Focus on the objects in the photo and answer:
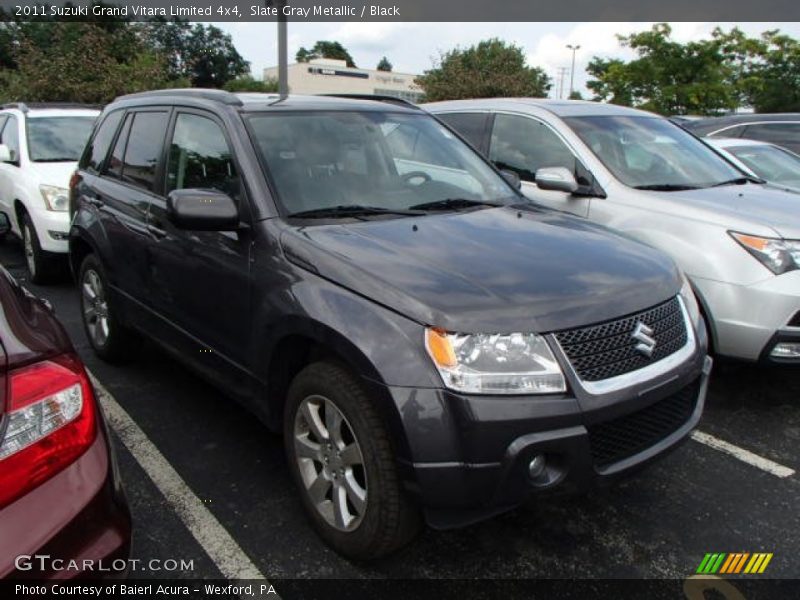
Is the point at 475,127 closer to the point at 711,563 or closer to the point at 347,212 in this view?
the point at 347,212

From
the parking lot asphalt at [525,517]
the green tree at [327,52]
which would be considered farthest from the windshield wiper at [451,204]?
the green tree at [327,52]

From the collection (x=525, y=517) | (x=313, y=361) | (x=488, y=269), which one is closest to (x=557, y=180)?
(x=488, y=269)

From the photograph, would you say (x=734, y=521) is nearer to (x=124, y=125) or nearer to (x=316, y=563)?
(x=316, y=563)

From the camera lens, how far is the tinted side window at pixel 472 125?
5.55m

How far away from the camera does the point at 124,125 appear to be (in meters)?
4.25

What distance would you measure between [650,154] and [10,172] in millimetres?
6131

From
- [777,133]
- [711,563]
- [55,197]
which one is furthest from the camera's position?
[777,133]

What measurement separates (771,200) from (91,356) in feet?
15.5

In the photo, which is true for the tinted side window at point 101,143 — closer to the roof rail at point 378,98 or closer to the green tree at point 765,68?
the roof rail at point 378,98

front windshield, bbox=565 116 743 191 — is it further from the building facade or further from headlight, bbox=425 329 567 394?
the building facade

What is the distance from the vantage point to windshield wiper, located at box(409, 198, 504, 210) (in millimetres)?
3174

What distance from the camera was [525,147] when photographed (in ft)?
17.2

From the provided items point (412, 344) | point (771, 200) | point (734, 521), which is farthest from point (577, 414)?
point (771, 200)

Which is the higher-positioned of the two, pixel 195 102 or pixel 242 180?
pixel 195 102
